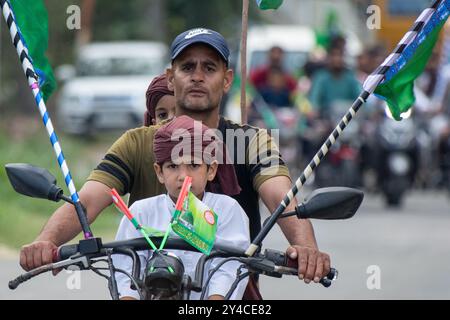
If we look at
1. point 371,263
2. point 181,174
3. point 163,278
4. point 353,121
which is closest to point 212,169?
point 181,174

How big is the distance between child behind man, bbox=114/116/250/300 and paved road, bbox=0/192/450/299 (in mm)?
2471

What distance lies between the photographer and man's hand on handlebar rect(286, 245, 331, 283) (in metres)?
5.25

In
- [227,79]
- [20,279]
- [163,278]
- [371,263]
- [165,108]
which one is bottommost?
[163,278]

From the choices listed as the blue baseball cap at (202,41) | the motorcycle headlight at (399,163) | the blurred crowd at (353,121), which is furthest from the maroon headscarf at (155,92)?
the motorcycle headlight at (399,163)

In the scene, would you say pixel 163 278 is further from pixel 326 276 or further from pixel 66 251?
pixel 326 276

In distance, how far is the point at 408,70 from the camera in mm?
6348

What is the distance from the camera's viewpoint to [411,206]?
1995 centimetres

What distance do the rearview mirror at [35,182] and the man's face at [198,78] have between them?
89 cm

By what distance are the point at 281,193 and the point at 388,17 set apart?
28414mm

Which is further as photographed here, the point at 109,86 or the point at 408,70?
the point at 109,86

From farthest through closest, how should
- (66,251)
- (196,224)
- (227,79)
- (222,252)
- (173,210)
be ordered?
1. (227,79)
2. (173,210)
3. (66,251)
4. (222,252)
5. (196,224)

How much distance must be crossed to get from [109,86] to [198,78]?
26.7 m
